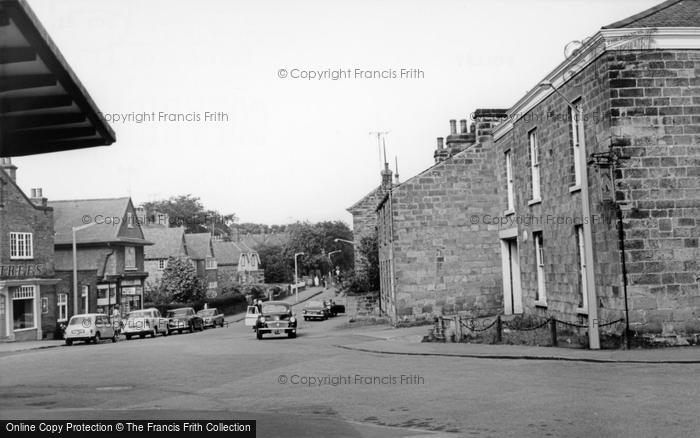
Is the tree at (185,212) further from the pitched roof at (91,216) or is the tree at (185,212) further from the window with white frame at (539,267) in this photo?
the window with white frame at (539,267)

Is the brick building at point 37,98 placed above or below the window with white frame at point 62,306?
above

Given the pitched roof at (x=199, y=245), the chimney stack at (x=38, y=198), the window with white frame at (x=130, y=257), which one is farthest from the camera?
the pitched roof at (x=199, y=245)

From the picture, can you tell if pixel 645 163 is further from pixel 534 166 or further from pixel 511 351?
pixel 534 166

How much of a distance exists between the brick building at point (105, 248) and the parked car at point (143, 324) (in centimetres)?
1098

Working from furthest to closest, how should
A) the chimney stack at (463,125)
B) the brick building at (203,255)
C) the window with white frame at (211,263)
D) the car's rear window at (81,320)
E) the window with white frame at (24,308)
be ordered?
the window with white frame at (211,263), the brick building at (203,255), the window with white frame at (24,308), the car's rear window at (81,320), the chimney stack at (463,125)

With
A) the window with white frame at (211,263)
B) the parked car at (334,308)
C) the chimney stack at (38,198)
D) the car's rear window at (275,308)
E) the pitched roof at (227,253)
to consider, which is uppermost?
the chimney stack at (38,198)

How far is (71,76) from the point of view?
211 inches

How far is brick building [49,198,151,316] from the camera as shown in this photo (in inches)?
2105

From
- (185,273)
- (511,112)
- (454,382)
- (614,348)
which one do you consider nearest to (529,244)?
(511,112)

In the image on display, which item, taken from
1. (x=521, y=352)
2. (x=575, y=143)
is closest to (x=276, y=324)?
(x=521, y=352)

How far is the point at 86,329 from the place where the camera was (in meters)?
35.5

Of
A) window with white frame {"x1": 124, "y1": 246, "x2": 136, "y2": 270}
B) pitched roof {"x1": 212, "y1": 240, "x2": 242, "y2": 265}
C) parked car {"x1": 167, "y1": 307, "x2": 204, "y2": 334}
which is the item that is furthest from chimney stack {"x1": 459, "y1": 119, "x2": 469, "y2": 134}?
pitched roof {"x1": 212, "y1": 240, "x2": 242, "y2": 265}

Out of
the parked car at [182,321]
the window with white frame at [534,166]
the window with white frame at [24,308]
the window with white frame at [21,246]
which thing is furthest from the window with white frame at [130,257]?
the window with white frame at [534,166]

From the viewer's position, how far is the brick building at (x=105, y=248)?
53.5 meters
